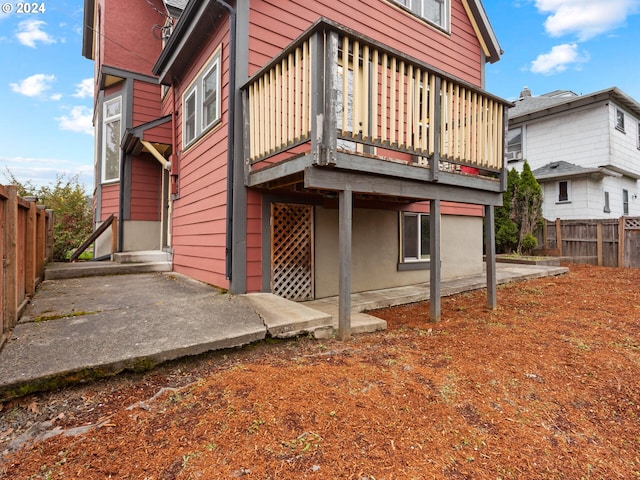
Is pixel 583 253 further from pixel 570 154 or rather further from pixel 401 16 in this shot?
pixel 401 16

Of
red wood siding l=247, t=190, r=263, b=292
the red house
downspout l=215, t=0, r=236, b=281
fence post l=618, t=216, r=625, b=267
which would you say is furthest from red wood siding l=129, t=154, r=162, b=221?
fence post l=618, t=216, r=625, b=267

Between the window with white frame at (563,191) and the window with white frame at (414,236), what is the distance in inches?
348

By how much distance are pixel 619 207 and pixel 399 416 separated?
16.1m

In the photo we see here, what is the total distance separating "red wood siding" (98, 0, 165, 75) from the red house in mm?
30

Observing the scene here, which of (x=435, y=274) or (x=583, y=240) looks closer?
(x=435, y=274)

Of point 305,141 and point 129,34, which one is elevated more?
point 129,34

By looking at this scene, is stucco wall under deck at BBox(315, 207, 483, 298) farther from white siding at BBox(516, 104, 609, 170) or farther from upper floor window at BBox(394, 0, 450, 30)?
white siding at BBox(516, 104, 609, 170)

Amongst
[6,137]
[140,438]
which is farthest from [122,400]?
[6,137]

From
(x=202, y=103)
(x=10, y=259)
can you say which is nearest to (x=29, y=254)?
(x=10, y=259)

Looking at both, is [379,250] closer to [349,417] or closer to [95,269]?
[349,417]

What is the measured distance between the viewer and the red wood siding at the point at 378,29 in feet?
14.9

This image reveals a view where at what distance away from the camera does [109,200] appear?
330 inches

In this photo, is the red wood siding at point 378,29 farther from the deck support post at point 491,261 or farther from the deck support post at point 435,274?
the deck support post at point 491,261

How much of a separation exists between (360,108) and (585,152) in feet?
43.2
